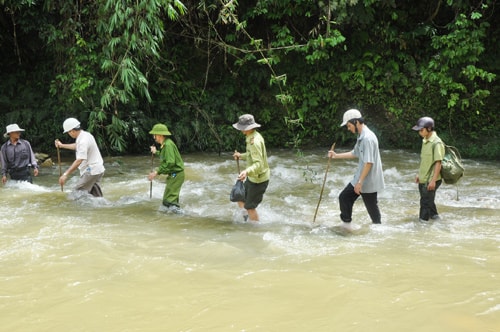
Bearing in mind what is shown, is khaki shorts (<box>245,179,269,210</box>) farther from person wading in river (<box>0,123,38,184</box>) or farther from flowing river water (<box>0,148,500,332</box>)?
person wading in river (<box>0,123,38,184</box>)

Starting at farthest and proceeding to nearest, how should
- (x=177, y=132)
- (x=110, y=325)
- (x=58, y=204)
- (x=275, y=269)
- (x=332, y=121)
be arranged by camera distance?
(x=332, y=121)
(x=177, y=132)
(x=58, y=204)
(x=275, y=269)
(x=110, y=325)

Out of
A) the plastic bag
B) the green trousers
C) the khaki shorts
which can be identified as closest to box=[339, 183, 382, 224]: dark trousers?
the khaki shorts

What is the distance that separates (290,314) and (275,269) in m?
1.03

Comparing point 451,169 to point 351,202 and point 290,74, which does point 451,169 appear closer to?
point 351,202

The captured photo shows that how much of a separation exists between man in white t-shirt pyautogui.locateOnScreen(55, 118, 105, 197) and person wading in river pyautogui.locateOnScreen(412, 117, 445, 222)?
4.92 meters

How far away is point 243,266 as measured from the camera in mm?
5090

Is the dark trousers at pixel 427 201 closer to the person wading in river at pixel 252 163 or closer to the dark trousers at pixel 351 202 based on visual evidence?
the dark trousers at pixel 351 202

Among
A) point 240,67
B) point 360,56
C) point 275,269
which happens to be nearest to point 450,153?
point 275,269

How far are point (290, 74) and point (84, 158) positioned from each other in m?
9.05

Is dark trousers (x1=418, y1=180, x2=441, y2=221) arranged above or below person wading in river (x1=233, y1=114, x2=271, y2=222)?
below

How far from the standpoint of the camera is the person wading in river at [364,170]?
601 centimetres

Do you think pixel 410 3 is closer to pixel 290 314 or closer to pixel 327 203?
pixel 327 203

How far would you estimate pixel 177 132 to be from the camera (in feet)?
47.2

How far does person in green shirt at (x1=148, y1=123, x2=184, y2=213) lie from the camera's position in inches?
287
